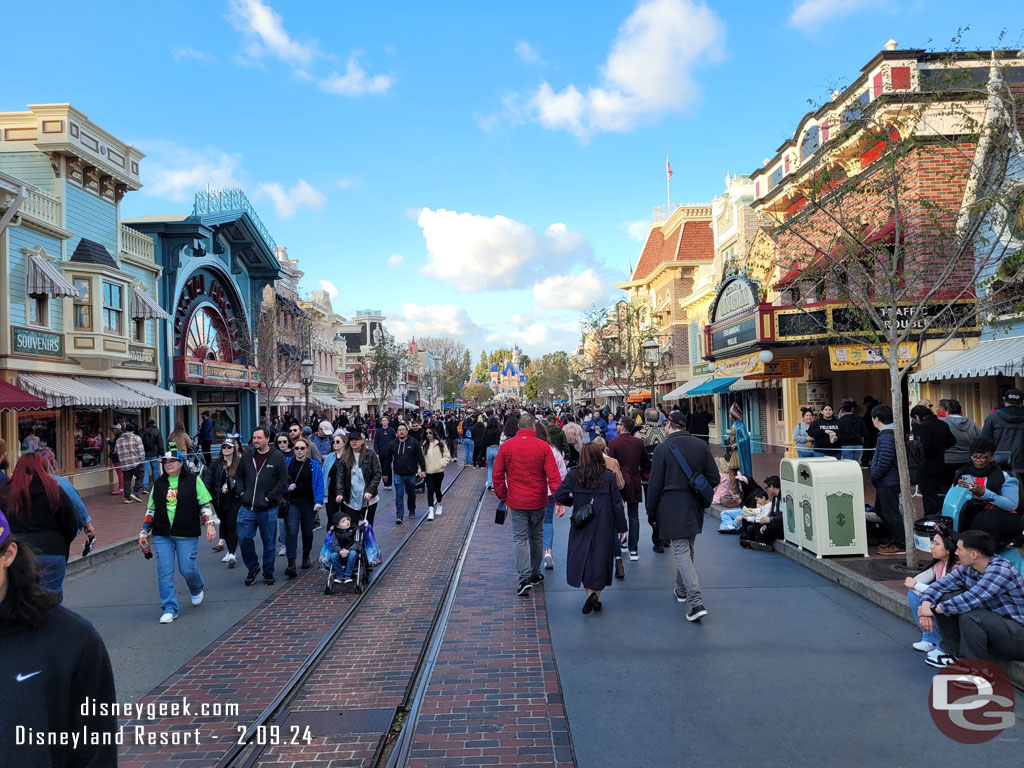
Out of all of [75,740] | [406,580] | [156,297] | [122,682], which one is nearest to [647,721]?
[75,740]

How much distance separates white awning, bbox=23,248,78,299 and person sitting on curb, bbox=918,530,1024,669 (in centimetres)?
1894

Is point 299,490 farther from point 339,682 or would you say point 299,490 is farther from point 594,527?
point 594,527

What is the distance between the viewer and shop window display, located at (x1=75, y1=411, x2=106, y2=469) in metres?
19.1

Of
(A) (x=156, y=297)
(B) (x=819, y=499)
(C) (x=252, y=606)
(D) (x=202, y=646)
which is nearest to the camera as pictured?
(D) (x=202, y=646)

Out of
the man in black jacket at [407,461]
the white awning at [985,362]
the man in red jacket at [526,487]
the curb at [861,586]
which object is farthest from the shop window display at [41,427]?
the white awning at [985,362]

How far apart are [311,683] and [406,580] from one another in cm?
307

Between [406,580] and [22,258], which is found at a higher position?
[22,258]

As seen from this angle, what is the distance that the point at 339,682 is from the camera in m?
5.20

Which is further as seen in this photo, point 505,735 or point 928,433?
point 928,433

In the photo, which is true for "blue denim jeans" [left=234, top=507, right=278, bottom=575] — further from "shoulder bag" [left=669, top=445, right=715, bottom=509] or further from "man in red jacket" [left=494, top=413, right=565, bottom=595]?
"shoulder bag" [left=669, top=445, right=715, bottom=509]

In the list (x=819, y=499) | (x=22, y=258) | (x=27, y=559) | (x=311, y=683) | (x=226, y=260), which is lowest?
(x=311, y=683)

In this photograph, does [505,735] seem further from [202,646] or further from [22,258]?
[22,258]

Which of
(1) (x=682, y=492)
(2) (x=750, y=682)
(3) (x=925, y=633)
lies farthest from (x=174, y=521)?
(3) (x=925, y=633)

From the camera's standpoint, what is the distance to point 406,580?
27.1ft
